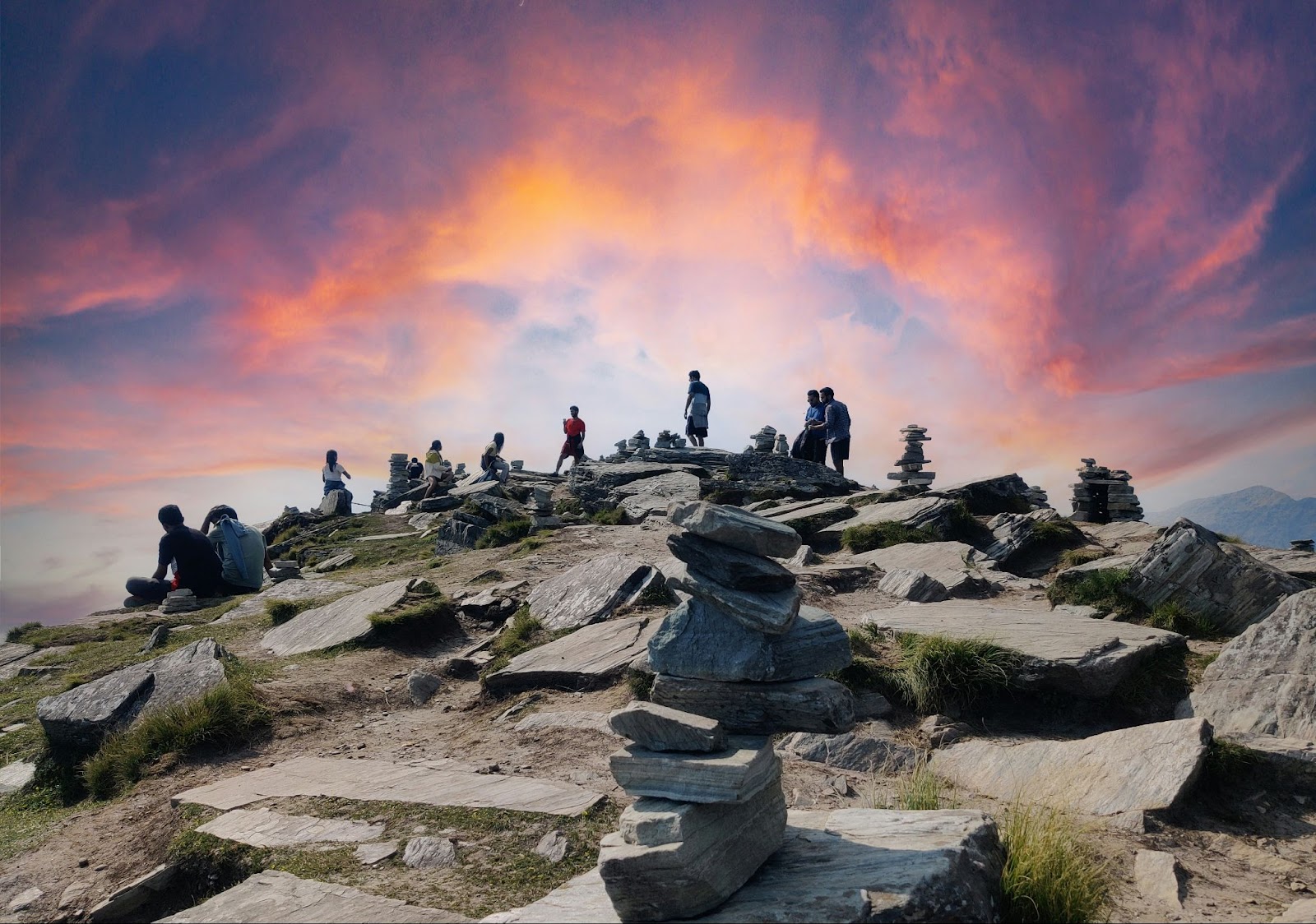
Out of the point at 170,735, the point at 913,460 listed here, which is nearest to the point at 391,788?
the point at 170,735

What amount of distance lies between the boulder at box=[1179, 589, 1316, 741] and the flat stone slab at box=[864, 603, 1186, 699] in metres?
0.78

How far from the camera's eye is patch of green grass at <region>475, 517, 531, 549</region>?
19.8 meters

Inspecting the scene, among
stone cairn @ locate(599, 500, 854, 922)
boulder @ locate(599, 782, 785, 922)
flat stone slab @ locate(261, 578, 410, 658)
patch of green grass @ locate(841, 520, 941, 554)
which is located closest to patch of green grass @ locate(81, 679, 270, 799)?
flat stone slab @ locate(261, 578, 410, 658)

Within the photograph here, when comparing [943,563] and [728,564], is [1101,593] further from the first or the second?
[728,564]

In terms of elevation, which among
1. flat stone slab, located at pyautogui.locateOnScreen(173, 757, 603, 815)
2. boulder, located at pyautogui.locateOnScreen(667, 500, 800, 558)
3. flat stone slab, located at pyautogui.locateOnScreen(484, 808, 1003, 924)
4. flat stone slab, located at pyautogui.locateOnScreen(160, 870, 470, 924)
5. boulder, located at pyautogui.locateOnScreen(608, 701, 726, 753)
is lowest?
flat stone slab, located at pyautogui.locateOnScreen(160, 870, 470, 924)

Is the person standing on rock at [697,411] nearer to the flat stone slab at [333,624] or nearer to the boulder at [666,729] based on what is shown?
the flat stone slab at [333,624]

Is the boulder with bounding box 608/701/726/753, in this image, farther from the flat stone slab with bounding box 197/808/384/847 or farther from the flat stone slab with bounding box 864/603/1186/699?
the flat stone slab with bounding box 864/603/1186/699

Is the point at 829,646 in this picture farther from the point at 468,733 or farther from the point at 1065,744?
the point at 468,733

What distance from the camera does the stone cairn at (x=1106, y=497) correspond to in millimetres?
21344

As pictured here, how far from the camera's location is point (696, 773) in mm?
4262

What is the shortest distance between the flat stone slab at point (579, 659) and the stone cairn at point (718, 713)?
3.44 m

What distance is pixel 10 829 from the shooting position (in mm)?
7352

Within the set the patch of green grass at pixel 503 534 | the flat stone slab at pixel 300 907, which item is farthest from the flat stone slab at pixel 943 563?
the flat stone slab at pixel 300 907

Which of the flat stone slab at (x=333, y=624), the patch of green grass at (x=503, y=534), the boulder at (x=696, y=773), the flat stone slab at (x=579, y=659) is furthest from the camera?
the patch of green grass at (x=503, y=534)
